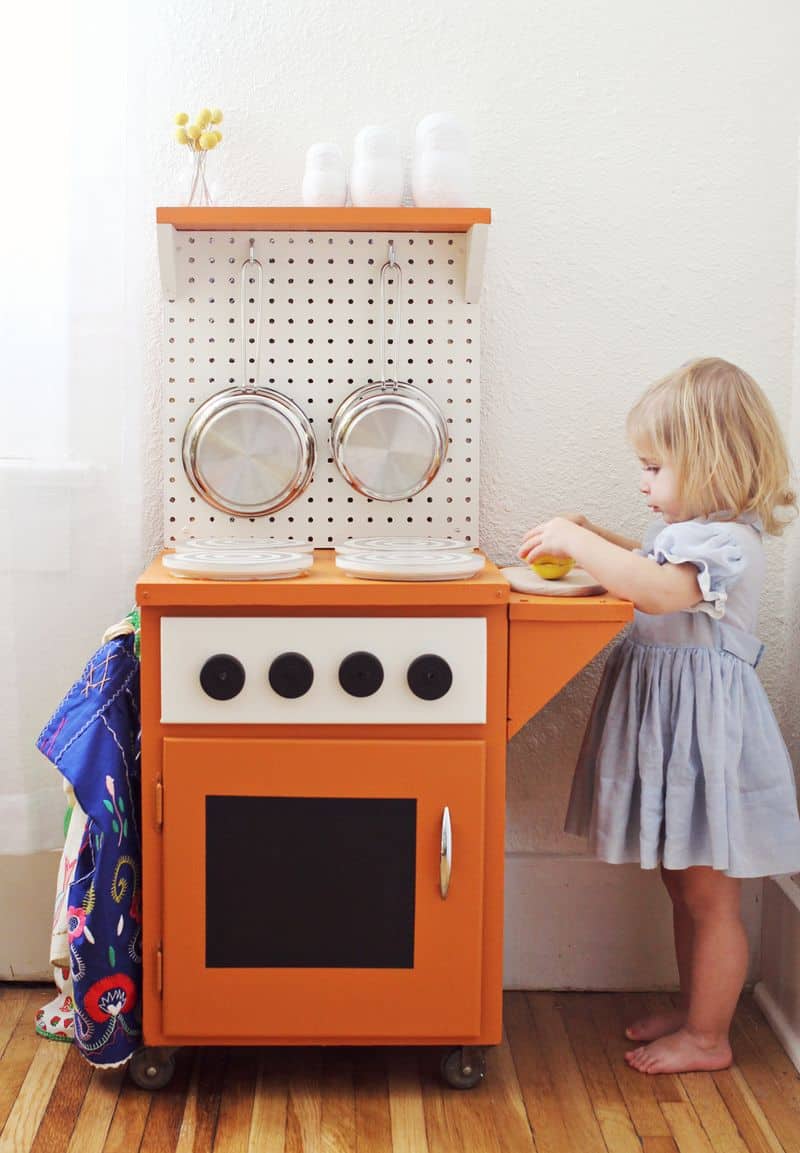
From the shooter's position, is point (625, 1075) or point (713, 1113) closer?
point (713, 1113)

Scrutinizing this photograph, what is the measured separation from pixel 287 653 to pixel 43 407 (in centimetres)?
61

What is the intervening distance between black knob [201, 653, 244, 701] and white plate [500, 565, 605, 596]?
0.39 metres

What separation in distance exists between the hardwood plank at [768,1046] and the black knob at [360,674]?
2.79ft

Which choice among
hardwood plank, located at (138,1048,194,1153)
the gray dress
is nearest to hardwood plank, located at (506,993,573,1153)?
the gray dress

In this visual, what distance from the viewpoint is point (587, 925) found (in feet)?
6.15

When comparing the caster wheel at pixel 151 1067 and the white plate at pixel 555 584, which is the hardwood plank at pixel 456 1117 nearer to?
the caster wheel at pixel 151 1067

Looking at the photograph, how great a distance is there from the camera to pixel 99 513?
5.58 feet

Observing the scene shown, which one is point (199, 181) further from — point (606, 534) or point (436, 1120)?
point (436, 1120)

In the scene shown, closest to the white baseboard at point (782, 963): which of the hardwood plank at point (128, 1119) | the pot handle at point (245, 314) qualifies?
the hardwood plank at point (128, 1119)

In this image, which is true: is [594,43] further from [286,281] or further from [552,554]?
[552,554]

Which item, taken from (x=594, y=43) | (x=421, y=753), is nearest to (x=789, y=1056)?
(x=421, y=753)

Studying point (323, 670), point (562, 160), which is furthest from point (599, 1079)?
point (562, 160)

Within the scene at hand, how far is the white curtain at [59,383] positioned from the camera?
5.33ft

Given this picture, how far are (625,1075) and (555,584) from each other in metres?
0.74
